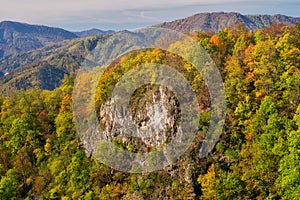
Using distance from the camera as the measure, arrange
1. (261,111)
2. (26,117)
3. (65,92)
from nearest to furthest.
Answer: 1. (261,111)
2. (26,117)
3. (65,92)

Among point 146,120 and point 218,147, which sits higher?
point 146,120

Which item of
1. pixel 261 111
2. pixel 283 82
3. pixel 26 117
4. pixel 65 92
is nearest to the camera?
pixel 261 111

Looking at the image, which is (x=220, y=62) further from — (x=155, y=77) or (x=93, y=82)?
(x=93, y=82)

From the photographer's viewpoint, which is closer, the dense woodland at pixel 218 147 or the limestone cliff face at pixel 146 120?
the dense woodland at pixel 218 147

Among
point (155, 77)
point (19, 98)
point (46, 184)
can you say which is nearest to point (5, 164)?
point (46, 184)

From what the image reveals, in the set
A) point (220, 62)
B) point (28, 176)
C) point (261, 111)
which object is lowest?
point (28, 176)

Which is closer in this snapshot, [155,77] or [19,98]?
[155,77]

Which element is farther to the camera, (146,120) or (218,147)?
(146,120)

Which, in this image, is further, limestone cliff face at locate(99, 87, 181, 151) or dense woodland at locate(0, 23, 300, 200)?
limestone cliff face at locate(99, 87, 181, 151)
